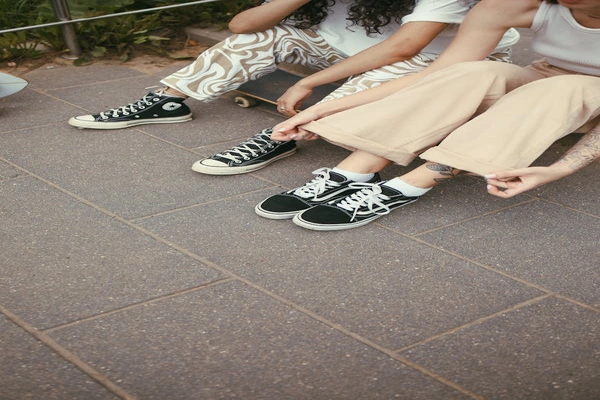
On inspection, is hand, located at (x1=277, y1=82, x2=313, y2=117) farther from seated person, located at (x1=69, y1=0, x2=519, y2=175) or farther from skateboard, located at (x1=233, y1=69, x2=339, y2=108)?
skateboard, located at (x1=233, y1=69, x2=339, y2=108)

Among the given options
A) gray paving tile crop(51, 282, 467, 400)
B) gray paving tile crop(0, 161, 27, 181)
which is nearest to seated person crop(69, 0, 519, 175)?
gray paving tile crop(0, 161, 27, 181)

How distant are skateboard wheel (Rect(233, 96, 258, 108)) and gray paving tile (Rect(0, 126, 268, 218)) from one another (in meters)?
0.63

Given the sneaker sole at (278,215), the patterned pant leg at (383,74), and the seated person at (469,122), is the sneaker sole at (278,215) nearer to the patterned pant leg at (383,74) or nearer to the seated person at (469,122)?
the seated person at (469,122)

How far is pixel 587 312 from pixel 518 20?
117 centimetres

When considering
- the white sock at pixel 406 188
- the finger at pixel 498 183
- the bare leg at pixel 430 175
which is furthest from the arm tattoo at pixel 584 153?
the white sock at pixel 406 188

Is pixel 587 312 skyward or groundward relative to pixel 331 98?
groundward

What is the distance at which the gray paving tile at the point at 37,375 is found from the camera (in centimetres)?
203

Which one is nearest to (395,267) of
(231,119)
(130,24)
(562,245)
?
(562,245)

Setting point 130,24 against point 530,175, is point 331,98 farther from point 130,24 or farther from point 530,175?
A: point 130,24

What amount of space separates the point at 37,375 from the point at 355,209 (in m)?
1.28

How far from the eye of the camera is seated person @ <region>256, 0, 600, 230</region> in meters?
2.87

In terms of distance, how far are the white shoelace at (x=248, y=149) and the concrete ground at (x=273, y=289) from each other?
0.33 feet

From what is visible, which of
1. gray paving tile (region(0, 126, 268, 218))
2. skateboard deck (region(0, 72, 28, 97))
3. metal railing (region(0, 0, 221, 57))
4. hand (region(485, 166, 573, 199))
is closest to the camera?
hand (region(485, 166, 573, 199))

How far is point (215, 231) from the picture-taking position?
2.96m
